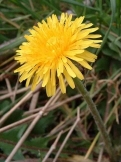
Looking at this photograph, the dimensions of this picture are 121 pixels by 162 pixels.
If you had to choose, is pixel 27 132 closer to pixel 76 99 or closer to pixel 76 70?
pixel 76 99

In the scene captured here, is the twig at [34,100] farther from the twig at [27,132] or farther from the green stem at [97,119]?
the green stem at [97,119]

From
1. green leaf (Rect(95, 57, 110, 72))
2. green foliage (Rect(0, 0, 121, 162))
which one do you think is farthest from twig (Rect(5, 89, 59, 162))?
green leaf (Rect(95, 57, 110, 72))

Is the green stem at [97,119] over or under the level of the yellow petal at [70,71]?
under

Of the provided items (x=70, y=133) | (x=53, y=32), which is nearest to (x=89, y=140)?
(x=70, y=133)

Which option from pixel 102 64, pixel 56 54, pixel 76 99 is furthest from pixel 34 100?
pixel 56 54

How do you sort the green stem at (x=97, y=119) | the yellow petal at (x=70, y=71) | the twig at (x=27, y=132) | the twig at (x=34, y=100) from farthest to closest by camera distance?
the twig at (x=34, y=100)
the twig at (x=27, y=132)
the green stem at (x=97, y=119)
the yellow petal at (x=70, y=71)

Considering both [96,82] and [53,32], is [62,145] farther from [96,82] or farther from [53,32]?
[53,32]

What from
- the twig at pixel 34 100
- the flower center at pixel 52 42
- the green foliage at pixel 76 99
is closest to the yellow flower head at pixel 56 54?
the flower center at pixel 52 42
